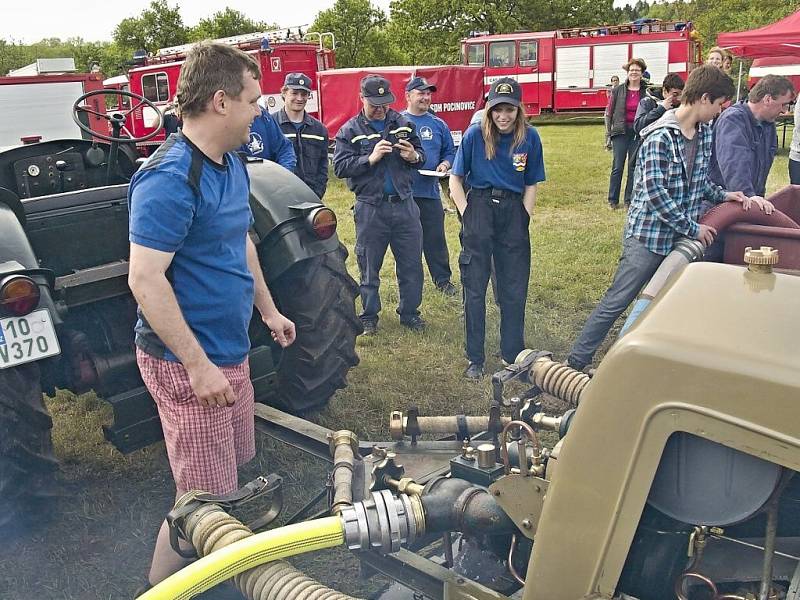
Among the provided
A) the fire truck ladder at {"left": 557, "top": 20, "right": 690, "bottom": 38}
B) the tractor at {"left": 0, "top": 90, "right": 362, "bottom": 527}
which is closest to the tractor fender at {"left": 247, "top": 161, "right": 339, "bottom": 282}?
the tractor at {"left": 0, "top": 90, "right": 362, "bottom": 527}

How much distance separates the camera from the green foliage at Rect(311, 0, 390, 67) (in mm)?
36375

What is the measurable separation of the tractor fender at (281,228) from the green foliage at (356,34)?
33.8 meters

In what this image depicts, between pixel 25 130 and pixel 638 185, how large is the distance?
8276 mm

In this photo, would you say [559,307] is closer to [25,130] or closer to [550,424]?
[550,424]

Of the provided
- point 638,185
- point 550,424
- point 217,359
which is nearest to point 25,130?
point 638,185

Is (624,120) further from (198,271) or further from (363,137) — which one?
(198,271)

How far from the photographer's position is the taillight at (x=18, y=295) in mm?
2768

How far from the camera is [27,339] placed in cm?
287

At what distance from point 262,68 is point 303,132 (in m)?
9.11

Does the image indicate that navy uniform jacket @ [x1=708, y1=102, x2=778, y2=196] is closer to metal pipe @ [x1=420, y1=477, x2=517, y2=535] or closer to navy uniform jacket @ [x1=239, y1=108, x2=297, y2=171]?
navy uniform jacket @ [x1=239, y1=108, x2=297, y2=171]

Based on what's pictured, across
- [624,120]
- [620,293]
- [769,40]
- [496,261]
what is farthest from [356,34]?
[620,293]

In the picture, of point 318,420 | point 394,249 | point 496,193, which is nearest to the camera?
point 318,420

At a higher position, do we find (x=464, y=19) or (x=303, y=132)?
(x=464, y=19)

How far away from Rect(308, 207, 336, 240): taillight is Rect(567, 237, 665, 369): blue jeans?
70.4 inches
